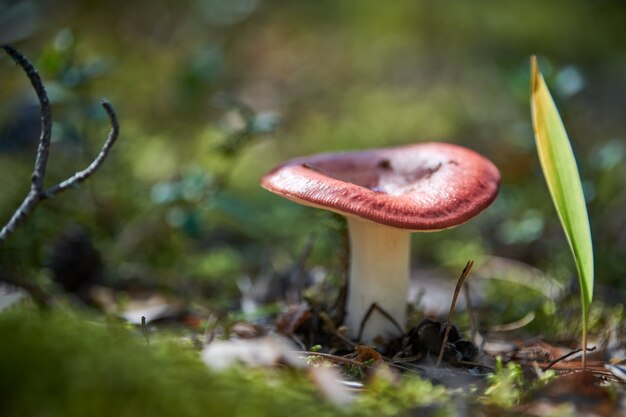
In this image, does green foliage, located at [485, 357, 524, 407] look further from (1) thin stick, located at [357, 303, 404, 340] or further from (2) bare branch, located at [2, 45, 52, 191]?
(2) bare branch, located at [2, 45, 52, 191]

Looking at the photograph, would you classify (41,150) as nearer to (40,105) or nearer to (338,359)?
(40,105)

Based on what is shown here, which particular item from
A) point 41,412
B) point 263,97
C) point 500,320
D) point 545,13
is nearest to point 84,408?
point 41,412

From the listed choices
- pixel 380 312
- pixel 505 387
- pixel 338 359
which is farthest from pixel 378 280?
pixel 505 387

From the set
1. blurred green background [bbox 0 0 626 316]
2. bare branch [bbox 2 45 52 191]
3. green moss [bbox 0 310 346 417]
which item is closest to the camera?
green moss [bbox 0 310 346 417]

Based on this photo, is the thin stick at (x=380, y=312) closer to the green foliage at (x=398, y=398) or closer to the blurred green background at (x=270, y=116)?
the blurred green background at (x=270, y=116)

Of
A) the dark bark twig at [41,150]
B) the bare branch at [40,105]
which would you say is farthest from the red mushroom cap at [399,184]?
the bare branch at [40,105]

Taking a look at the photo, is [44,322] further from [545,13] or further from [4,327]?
[545,13]

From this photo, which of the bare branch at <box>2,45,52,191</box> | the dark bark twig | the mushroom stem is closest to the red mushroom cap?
the mushroom stem
